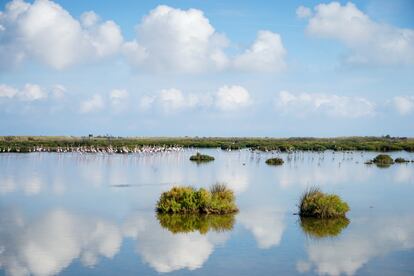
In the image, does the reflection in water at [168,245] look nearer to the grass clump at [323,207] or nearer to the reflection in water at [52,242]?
the reflection in water at [52,242]

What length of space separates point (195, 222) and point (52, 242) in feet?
18.0

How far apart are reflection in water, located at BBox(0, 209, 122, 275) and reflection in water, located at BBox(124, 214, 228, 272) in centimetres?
70

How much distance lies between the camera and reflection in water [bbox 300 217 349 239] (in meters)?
18.1

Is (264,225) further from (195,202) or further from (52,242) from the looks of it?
(52,242)

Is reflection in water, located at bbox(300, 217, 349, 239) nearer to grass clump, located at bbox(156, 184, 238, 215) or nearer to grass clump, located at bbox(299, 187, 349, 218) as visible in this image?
grass clump, located at bbox(299, 187, 349, 218)

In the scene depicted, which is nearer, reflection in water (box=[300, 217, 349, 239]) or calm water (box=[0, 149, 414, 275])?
calm water (box=[0, 149, 414, 275])

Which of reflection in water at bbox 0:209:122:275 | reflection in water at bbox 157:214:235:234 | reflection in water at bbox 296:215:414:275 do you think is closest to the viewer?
reflection in water at bbox 0:209:122:275

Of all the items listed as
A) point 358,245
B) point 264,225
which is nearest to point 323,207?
point 264,225

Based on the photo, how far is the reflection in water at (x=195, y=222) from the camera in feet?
61.6

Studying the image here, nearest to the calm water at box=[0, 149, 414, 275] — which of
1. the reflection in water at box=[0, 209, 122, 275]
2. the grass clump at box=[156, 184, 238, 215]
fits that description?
the reflection in water at box=[0, 209, 122, 275]

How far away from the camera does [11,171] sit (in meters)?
39.1

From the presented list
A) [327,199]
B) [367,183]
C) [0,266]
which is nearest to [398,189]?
[367,183]

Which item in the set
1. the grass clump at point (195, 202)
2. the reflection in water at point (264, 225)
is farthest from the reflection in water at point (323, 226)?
the grass clump at point (195, 202)

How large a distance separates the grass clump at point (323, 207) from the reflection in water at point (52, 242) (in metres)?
6.97
